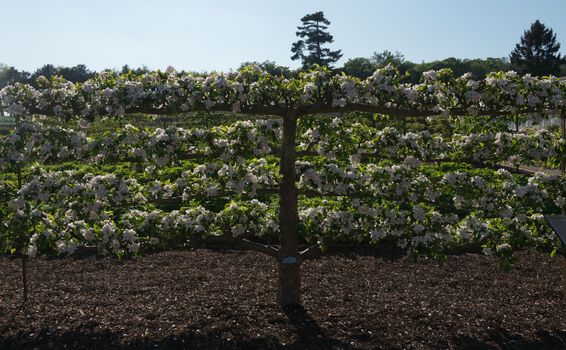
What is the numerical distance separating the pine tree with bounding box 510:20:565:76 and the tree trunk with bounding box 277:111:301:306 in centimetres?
7423

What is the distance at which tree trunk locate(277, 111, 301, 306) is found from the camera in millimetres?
6273

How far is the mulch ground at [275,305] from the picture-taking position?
5.70m

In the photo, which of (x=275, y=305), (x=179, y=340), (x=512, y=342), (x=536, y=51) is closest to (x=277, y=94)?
(x=275, y=305)

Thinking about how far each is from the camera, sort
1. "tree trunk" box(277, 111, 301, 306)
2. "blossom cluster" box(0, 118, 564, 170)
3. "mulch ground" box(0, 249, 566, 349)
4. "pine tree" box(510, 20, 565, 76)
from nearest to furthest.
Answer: "mulch ground" box(0, 249, 566, 349), "blossom cluster" box(0, 118, 564, 170), "tree trunk" box(277, 111, 301, 306), "pine tree" box(510, 20, 565, 76)

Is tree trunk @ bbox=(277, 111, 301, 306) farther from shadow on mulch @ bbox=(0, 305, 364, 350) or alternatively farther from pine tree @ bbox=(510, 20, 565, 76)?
pine tree @ bbox=(510, 20, 565, 76)

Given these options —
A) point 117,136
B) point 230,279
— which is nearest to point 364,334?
point 230,279

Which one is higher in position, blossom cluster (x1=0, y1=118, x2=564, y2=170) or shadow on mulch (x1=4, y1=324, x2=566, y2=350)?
blossom cluster (x1=0, y1=118, x2=564, y2=170)

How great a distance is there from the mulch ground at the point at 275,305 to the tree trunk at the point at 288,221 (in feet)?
0.83

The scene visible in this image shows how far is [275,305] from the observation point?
661 cm

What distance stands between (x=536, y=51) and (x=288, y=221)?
7922cm

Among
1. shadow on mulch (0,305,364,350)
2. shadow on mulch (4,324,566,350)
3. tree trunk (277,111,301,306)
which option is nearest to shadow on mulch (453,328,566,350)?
shadow on mulch (4,324,566,350)

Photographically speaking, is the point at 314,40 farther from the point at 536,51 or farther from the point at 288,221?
the point at 288,221

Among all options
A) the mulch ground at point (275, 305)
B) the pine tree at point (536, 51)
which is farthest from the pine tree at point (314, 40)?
the mulch ground at point (275, 305)

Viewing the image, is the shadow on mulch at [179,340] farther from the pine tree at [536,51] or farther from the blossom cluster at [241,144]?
the pine tree at [536,51]
